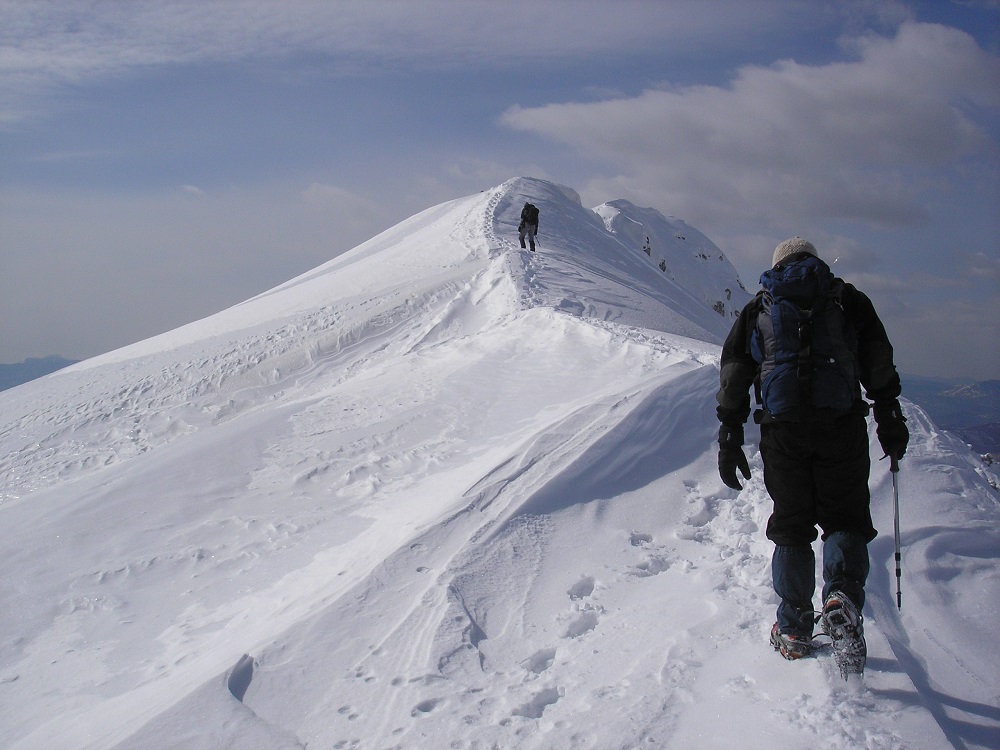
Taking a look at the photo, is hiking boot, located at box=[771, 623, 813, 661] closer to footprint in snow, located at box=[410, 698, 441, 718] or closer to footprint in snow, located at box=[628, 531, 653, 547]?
footprint in snow, located at box=[628, 531, 653, 547]

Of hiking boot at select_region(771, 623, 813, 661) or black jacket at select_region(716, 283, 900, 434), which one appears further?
black jacket at select_region(716, 283, 900, 434)

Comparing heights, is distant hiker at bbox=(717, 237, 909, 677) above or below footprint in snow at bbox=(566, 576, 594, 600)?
above

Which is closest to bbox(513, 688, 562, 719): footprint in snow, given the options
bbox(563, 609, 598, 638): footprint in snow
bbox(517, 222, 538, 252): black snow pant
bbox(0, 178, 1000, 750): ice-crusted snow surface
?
bbox(0, 178, 1000, 750): ice-crusted snow surface

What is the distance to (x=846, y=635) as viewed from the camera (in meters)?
3.07

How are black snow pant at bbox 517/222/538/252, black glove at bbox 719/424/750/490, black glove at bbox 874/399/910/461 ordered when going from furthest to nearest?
1. black snow pant at bbox 517/222/538/252
2. black glove at bbox 719/424/750/490
3. black glove at bbox 874/399/910/461

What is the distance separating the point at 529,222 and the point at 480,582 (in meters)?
16.2

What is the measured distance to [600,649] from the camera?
144 inches

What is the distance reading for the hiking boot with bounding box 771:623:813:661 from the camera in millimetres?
3227

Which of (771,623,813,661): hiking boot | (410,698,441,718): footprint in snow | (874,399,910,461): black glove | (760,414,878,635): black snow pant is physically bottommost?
(410,698,441,718): footprint in snow

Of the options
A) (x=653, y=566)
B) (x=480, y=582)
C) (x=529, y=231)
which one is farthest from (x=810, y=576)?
(x=529, y=231)

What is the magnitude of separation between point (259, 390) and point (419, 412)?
638 cm

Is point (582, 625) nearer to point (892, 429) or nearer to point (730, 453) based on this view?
point (730, 453)

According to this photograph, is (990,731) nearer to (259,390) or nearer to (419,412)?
(419,412)

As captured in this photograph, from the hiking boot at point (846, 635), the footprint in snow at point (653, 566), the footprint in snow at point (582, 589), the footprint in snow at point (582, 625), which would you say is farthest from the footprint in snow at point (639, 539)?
the hiking boot at point (846, 635)
